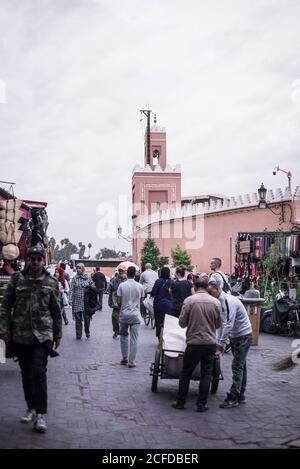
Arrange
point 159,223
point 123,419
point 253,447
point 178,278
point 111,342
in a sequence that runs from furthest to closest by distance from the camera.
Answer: point 159,223 < point 111,342 < point 178,278 < point 123,419 < point 253,447

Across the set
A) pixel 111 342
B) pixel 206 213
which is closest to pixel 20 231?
pixel 111 342

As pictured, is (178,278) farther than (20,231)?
Yes

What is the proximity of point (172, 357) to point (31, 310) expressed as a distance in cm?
245

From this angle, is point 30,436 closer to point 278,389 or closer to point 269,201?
point 278,389

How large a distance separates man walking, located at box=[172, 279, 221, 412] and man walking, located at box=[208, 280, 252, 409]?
0.16 meters

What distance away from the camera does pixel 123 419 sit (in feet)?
22.2

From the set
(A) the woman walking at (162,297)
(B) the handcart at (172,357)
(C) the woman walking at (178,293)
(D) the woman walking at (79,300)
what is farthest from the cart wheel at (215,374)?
(D) the woman walking at (79,300)

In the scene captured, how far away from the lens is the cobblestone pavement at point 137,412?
589cm

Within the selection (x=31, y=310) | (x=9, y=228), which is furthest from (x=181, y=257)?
(x=31, y=310)

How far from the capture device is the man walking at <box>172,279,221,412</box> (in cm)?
737

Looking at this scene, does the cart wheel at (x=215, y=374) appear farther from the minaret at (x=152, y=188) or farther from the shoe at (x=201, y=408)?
the minaret at (x=152, y=188)

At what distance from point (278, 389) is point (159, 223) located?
45.8 metres

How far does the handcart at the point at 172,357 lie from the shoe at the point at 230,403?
571 millimetres

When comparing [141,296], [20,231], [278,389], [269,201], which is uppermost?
[269,201]
